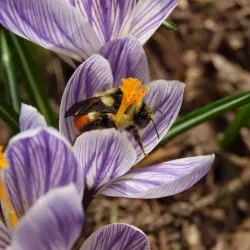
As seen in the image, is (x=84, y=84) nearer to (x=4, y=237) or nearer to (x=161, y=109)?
(x=161, y=109)

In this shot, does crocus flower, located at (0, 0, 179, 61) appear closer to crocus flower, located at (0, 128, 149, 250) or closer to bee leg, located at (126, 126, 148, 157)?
bee leg, located at (126, 126, 148, 157)

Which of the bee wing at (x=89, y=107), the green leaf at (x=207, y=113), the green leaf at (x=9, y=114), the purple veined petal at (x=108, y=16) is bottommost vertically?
the green leaf at (x=207, y=113)

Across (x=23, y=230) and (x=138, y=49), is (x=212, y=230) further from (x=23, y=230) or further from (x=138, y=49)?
(x=23, y=230)

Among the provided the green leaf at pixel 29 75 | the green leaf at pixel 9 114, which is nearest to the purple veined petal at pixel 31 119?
the green leaf at pixel 9 114

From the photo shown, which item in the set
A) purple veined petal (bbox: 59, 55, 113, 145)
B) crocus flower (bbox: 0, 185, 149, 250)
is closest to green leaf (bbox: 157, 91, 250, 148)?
purple veined petal (bbox: 59, 55, 113, 145)

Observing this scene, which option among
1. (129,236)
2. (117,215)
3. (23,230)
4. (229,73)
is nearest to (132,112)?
(129,236)

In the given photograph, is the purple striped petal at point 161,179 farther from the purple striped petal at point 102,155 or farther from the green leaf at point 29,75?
the green leaf at point 29,75
